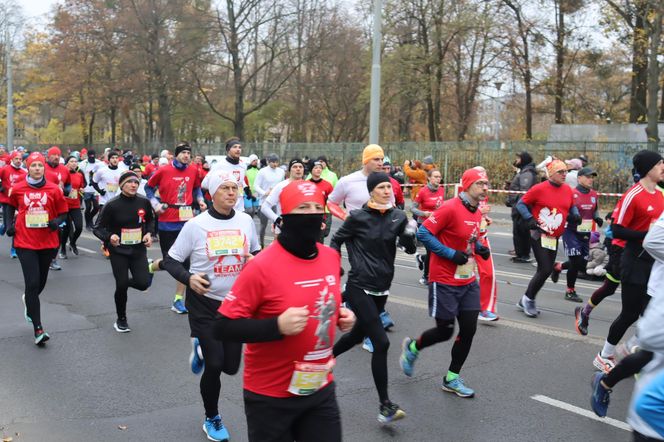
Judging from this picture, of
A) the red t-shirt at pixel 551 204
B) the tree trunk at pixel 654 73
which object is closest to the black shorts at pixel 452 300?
the red t-shirt at pixel 551 204

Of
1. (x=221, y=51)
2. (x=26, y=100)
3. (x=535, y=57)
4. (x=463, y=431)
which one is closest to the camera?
(x=463, y=431)

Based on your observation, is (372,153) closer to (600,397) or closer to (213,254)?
(213,254)

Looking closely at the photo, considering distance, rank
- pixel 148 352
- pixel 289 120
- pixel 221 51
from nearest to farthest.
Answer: pixel 148 352 < pixel 221 51 < pixel 289 120

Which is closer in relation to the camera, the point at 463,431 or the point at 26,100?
the point at 463,431

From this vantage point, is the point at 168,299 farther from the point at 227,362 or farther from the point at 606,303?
the point at 606,303

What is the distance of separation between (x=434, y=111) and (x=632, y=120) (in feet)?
33.6

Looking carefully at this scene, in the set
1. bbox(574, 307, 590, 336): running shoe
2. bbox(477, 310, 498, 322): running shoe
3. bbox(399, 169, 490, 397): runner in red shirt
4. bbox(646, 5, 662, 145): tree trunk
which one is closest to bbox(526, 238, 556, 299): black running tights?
bbox(477, 310, 498, 322): running shoe

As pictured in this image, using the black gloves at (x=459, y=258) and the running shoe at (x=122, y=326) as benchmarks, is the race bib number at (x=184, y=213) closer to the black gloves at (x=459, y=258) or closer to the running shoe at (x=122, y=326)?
the running shoe at (x=122, y=326)

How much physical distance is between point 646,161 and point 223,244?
148 inches

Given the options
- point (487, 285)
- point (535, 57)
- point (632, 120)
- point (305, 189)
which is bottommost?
point (487, 285)

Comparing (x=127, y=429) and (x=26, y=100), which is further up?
(x=26, y=100)

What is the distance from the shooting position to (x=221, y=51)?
Answer: 39.5 meters

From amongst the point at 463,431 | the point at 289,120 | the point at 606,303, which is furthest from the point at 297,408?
the point at 289,120

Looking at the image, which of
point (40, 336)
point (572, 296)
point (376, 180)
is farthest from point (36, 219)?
point (572, 296)
